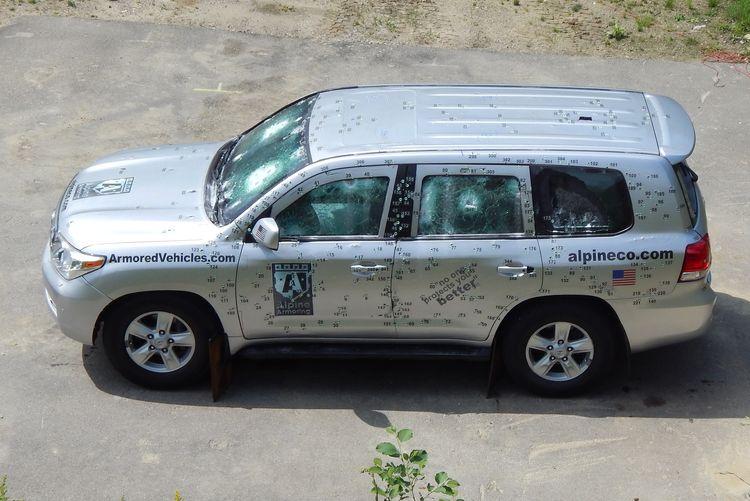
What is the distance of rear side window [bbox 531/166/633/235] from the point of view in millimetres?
6359

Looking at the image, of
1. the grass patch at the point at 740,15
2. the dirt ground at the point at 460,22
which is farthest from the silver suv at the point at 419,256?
the grass patch at the point at 740,15

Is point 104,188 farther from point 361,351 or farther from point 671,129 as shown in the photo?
point 671,129

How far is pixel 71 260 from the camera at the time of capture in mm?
6453

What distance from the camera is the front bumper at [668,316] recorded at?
6.47 m

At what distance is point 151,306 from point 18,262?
2.34 metres

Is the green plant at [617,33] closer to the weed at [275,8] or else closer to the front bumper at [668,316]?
the weed at [275,8]

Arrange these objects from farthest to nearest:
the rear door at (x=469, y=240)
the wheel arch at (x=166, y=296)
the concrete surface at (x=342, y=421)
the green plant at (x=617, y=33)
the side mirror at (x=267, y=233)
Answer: the green plant at (x=617, y=33)
the wheel arch at (x=166, y=296)
the rear door at (x=469, y=240)
the side mirror at (x=267, y=233)
the concrete surface at (x=342, y=421)

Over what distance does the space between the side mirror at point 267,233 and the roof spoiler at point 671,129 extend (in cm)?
258

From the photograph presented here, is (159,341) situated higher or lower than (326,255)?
lower

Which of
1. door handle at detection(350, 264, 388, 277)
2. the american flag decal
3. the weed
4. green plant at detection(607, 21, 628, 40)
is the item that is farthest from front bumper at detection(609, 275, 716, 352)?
the weed

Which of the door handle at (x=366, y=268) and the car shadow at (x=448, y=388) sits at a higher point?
the door handle at (x=366, y=268)

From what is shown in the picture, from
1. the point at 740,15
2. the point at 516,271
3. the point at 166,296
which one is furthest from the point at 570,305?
the point at 740,15

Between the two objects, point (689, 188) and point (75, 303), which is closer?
point (75, 303)

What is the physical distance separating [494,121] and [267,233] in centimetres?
179
